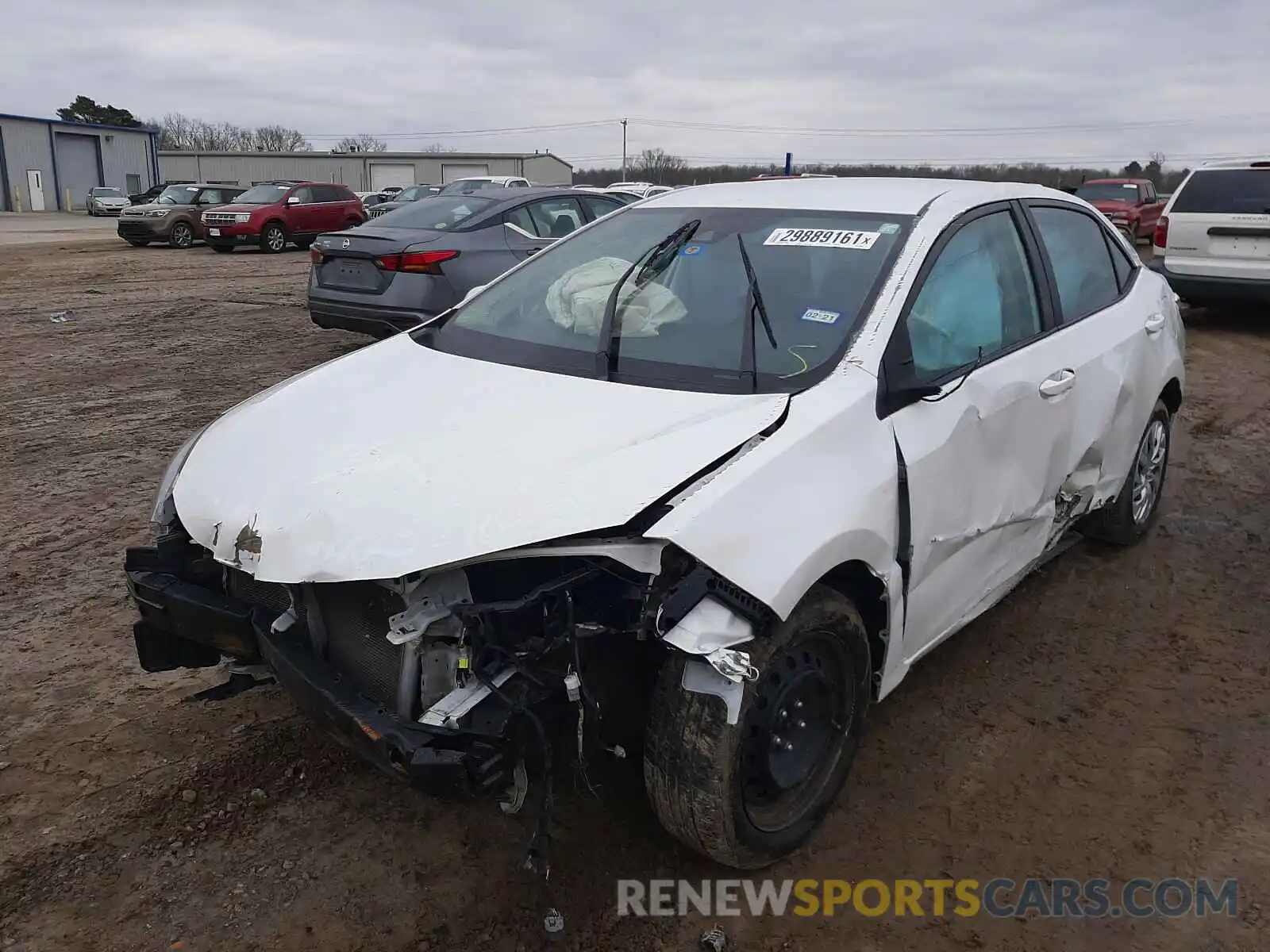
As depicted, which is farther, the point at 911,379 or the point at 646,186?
the point at 646,186

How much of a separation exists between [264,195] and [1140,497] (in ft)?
70.5

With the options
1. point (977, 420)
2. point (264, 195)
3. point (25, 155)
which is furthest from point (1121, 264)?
point (25, 155)

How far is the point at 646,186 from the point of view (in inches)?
661

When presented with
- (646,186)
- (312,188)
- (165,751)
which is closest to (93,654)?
(165,751)

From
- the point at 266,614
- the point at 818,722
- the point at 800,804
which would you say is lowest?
the point at 800,804

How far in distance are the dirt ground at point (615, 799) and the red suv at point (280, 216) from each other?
17.9m

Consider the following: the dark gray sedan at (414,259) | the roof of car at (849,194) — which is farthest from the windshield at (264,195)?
the roof of car at (849,194)

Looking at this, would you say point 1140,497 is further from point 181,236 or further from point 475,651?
point 181,236

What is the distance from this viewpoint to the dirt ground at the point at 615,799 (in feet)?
8.28

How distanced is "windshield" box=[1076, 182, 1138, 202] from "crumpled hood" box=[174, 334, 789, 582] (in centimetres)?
2136

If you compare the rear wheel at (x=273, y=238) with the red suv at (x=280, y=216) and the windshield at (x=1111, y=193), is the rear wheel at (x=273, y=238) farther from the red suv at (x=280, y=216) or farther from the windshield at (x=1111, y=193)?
the windshield at (x=1111, y=193)

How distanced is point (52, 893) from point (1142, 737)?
3420 mm

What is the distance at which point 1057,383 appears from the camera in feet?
11.5

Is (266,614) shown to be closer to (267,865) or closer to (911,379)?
(267,865)
